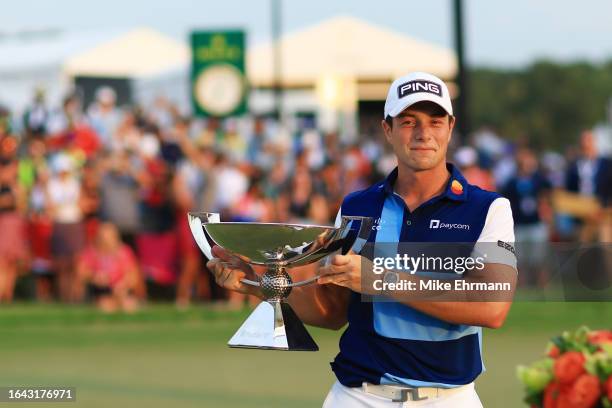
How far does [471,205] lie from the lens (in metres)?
5.07

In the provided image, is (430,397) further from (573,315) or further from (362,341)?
(573,315)

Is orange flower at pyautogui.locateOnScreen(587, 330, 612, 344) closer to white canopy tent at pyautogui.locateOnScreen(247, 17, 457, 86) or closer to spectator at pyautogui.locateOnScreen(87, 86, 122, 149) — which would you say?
spectator at pyautogui.locateOnScreen(87, 86, 122, 149)

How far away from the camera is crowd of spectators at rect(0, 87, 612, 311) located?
60.6 ft

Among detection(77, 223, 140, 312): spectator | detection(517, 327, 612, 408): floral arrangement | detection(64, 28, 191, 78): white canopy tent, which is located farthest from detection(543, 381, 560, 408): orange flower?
detection(64, 28, 191, 78): white canopy tent

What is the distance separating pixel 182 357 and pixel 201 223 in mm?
9861

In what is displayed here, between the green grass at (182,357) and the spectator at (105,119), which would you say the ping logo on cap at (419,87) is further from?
the spectator at (105,119)

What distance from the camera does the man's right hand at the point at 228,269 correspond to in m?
4.93

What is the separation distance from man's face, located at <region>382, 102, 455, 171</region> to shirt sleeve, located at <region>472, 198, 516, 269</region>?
0.88 ft

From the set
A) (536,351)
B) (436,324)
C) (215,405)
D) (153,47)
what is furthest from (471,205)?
(153,47)

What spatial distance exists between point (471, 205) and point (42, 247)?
14.4 m

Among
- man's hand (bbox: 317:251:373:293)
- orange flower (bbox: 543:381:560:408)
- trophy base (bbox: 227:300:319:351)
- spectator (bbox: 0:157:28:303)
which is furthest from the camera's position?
spectator (bbox: 0:157:28:303)

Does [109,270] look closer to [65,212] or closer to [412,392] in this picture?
[65,212]

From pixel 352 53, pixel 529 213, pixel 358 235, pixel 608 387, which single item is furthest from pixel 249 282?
pixel 352 53

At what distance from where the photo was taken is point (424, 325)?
5.01 m
